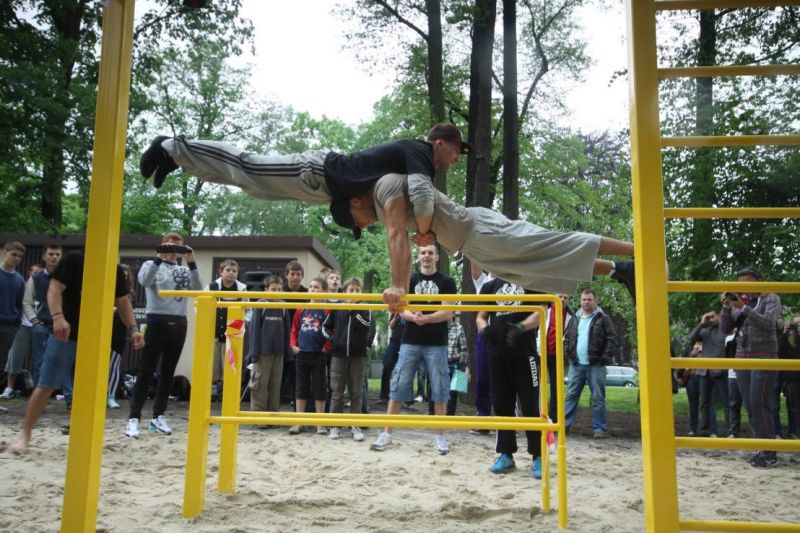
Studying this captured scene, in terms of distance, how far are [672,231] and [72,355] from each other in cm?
672

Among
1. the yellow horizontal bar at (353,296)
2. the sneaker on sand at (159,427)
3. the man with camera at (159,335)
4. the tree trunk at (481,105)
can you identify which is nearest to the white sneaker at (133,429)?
the man with camera at (159,335)

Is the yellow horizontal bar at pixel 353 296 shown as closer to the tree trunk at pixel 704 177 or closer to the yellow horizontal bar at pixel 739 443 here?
the yellow horizontal bar at pixel 739 443

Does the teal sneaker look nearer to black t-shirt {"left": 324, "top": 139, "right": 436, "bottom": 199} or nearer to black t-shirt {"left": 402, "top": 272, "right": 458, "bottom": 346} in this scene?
black t-shirt {"left": 402, "top": 272, "right": 458, "bottom": 346}

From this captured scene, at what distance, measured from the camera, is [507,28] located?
1135 cm

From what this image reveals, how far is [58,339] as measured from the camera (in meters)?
4.76

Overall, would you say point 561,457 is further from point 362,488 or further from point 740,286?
point 740,286

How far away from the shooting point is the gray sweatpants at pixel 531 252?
292cm

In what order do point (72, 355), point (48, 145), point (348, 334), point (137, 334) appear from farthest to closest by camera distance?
1. point (48, 145)
2. point (348, 334)
3. point (137, 334)
4. point (72, 355)

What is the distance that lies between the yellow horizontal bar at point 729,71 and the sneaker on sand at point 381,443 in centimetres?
429

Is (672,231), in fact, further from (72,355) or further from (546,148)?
(546,148)

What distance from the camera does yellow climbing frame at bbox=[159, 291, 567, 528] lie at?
316 cm

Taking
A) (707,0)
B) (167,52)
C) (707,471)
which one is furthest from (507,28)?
(707,0)

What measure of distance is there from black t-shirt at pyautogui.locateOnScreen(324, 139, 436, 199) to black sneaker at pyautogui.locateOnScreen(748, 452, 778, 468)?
4.32m

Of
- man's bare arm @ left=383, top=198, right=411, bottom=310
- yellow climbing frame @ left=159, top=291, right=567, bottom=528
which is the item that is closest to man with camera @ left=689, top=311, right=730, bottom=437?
yellow climbing frame @ left=159, top=291, right=567, bottom=528
